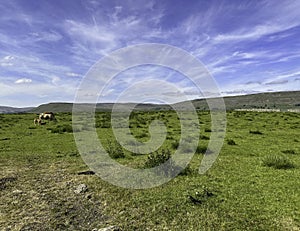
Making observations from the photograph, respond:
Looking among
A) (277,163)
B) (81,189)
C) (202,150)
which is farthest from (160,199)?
(202,150)

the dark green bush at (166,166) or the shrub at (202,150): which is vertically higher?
the dark green bush at (166,166)

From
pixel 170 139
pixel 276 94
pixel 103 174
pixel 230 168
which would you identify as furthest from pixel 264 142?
pixel 276 94

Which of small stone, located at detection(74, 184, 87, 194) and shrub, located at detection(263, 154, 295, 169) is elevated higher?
small stone, located at detection(74, 184, 87, 194)

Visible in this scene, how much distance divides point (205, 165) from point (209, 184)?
2589 millimetres

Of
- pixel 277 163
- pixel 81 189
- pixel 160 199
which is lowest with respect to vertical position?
pixel 277 163

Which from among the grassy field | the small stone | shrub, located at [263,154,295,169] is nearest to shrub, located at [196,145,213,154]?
the grassy field

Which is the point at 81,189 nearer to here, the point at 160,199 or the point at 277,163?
the point at 160,199

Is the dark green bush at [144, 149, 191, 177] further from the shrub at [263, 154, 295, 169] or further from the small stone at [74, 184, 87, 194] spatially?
the shrub at [263, 154, 295, 169]

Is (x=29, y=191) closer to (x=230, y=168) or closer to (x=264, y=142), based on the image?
(x=230, y=168)

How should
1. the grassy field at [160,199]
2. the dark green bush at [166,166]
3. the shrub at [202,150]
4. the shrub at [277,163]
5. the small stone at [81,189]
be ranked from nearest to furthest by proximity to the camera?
1. the grassy field at [160,199]
2. the small stone at [81,189]
3. the dark green bush at [166,166]
4. the shrub at [277,163]
5. the shrub at [202,150]

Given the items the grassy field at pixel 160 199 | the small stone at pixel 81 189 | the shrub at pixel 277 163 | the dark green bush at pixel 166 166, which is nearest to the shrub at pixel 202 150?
the grassy field at pixel 160 199

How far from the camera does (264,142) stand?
62.5 ft

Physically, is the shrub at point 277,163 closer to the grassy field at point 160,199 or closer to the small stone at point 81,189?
the grassy field at point 160,199

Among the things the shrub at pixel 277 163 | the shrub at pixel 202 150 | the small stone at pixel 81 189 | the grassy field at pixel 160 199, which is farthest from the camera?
the shrub at pixel 202 150
